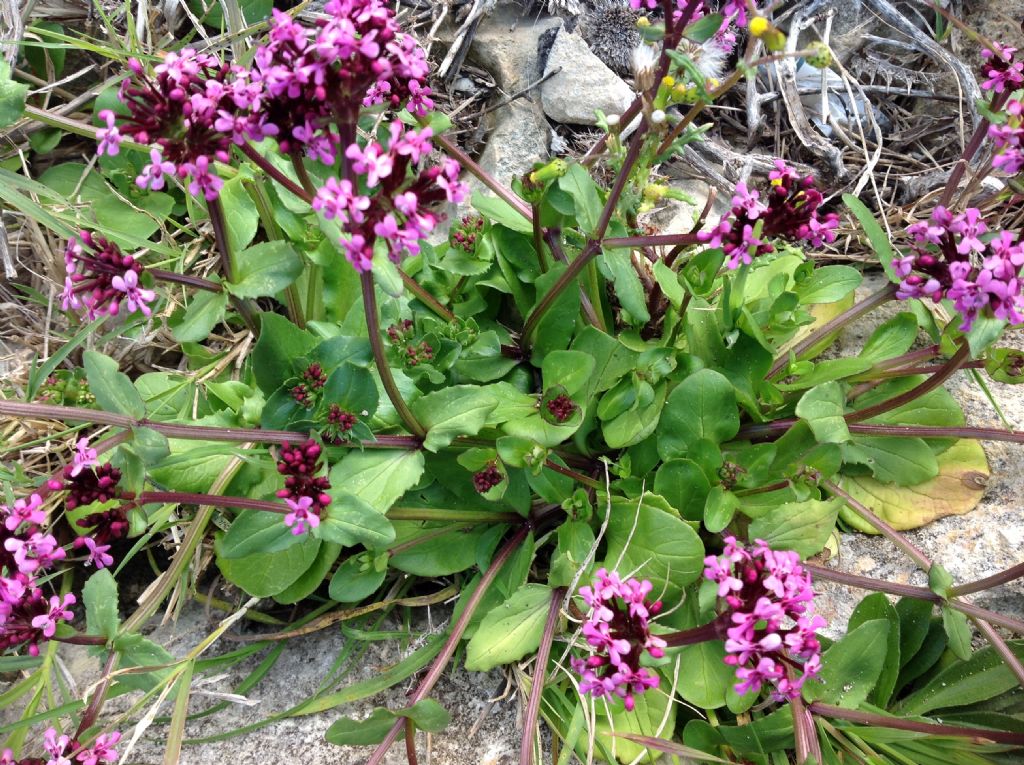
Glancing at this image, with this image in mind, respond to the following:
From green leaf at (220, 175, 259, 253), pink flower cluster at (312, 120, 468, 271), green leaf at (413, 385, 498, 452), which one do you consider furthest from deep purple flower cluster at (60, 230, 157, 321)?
green leaf at (413, 385, 498, 452)

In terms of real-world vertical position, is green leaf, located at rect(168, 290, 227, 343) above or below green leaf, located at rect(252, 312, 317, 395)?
above

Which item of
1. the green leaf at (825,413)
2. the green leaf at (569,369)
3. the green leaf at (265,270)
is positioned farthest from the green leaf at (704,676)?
the green leaf at (265,270)

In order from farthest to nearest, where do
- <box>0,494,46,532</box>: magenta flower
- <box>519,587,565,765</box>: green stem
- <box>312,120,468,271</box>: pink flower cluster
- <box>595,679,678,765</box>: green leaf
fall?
<box>595,679,678,765</box>: green leaf, <box>519,587,565,765</box>: green stem, <box>0,494,46,532</box>: magenta flower, <box>312,120,468,271</box>: pink flower cluster

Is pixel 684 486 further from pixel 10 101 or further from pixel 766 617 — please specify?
pixel 10 101

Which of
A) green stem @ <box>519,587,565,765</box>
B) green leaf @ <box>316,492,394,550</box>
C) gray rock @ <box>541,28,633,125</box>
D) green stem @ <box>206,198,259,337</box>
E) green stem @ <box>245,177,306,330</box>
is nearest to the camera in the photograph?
green stem @ <box>206,198,259,337</box>

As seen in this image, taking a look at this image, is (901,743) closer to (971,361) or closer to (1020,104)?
(971,361)

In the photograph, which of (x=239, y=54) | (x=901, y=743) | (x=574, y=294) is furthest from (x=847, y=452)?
(x=239, y=54)

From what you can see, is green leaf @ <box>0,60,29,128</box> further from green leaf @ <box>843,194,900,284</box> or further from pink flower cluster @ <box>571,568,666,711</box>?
green leaf @ <box>843,194,900,284</box>

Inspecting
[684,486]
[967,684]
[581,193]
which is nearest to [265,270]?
[581,193]
